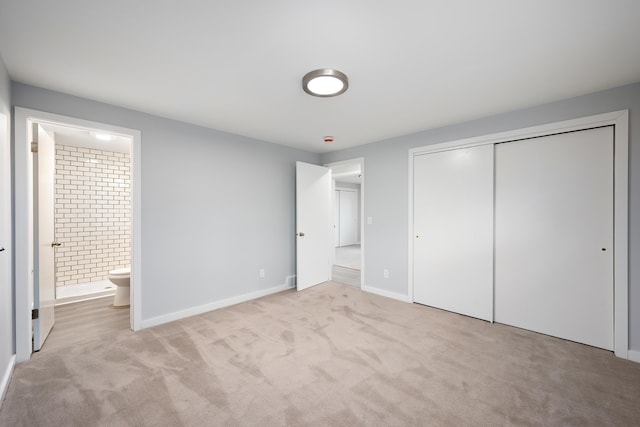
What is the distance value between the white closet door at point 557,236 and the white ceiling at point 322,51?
56 cm

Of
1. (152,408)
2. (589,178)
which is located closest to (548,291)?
(589,178)

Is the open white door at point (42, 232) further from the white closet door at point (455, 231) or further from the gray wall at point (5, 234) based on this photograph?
the white closet door at point (455, 231)

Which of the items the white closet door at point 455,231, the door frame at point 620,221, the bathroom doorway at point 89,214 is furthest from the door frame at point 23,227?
the door frame at point 620,221

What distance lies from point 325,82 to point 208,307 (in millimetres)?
2950

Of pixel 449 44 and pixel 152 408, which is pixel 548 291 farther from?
pixel 152 408

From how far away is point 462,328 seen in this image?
2.95 metres

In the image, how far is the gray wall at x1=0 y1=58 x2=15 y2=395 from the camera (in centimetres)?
193

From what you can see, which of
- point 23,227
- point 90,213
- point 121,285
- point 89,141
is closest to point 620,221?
point 23,227

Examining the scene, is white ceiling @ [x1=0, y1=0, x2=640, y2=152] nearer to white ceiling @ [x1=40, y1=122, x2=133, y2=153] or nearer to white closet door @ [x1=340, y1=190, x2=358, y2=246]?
white ceiling @ [x1=40, y1=122, x2=133, y2=153]

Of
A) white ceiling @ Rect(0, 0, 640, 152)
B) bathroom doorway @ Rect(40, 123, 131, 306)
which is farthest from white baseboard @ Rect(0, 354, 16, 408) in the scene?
white ceiling @ Rect(0, 0, 640, 152)

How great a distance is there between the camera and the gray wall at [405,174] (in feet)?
7.64

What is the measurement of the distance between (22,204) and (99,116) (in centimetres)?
101

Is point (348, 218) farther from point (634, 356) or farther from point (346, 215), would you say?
point (634, 356)

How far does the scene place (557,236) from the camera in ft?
8.91
